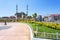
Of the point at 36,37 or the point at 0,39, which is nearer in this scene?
the point at 36,37

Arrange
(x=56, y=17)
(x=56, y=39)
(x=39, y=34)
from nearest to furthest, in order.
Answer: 1. (x=56, y=39)
2. (x=39, y=34)
3. (x=56, y=17)

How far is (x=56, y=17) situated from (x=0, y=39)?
62.8 metres

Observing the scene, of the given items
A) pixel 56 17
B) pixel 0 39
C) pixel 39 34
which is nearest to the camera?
pixel 39 34

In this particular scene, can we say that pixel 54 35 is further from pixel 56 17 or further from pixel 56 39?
pixel 56 17

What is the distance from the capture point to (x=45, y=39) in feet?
43.2

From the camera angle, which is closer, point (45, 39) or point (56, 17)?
point (45, 39)

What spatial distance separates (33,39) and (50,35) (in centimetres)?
155

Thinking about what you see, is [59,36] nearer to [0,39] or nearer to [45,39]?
[45,39]

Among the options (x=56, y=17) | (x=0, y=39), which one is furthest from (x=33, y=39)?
(x=56, y=17)

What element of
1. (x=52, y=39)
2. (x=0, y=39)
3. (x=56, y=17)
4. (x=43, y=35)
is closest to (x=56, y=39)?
(x=52, y=39)

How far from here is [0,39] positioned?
1511 centimetres

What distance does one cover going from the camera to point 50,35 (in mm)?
13273

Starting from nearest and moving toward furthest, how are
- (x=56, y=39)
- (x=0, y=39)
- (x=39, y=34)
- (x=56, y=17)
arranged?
(x=56, y=39) → (x=39, y=34) → (x=0, y=39) → (x=56, y=17)

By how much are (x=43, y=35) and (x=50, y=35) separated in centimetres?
69
